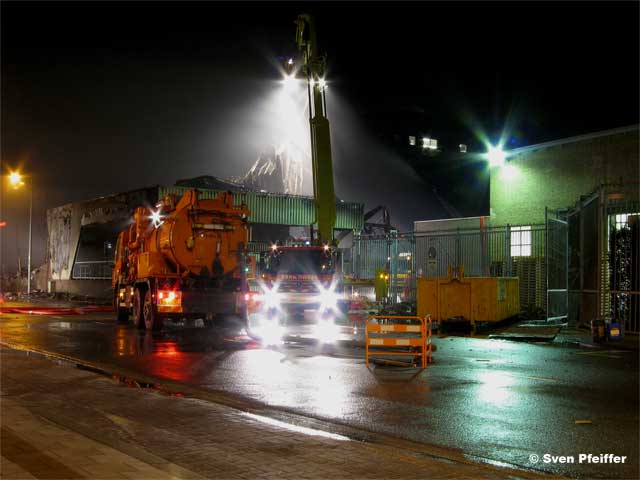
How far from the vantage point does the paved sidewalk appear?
5914 millimetres

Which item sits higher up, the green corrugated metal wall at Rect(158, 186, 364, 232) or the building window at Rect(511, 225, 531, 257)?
the green corrugated metal wall at Rect(158, 186, 364, 232)

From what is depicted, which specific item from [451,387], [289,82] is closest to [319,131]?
[289,82]

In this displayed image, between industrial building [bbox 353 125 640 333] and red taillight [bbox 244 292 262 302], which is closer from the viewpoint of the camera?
red taillight [bbox 244 292 262 302]

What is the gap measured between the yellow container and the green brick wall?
8.83 meters

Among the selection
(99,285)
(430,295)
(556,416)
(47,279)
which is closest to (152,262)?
(430,295)

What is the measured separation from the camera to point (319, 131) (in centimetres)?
2559

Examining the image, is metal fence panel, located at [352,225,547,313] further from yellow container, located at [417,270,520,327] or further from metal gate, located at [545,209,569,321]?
yellow container, located at [417,270,520,327]

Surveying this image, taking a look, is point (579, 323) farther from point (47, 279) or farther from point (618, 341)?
point (47, 279)

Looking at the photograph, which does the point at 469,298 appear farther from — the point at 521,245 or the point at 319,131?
the point at 319,131

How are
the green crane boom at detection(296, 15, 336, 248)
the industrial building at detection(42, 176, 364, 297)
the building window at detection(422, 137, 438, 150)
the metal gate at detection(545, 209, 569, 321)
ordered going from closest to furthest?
the metal gate at detection(545, 209, 569, 321)
the green crane boom at detection(296, 15, 336, 248)
the industrial building at detection(42, 176, 364, 297)
the building window at detection(422, 137, 438, 150)

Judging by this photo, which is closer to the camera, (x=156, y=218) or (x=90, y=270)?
(x=156, y=218)

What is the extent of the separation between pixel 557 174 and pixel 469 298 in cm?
1122

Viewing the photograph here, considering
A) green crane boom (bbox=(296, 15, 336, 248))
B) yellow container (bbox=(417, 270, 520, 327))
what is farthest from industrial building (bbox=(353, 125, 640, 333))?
green crane boom (bbox=(296, 15, 336, 248))

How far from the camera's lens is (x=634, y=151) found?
88.1 ft
